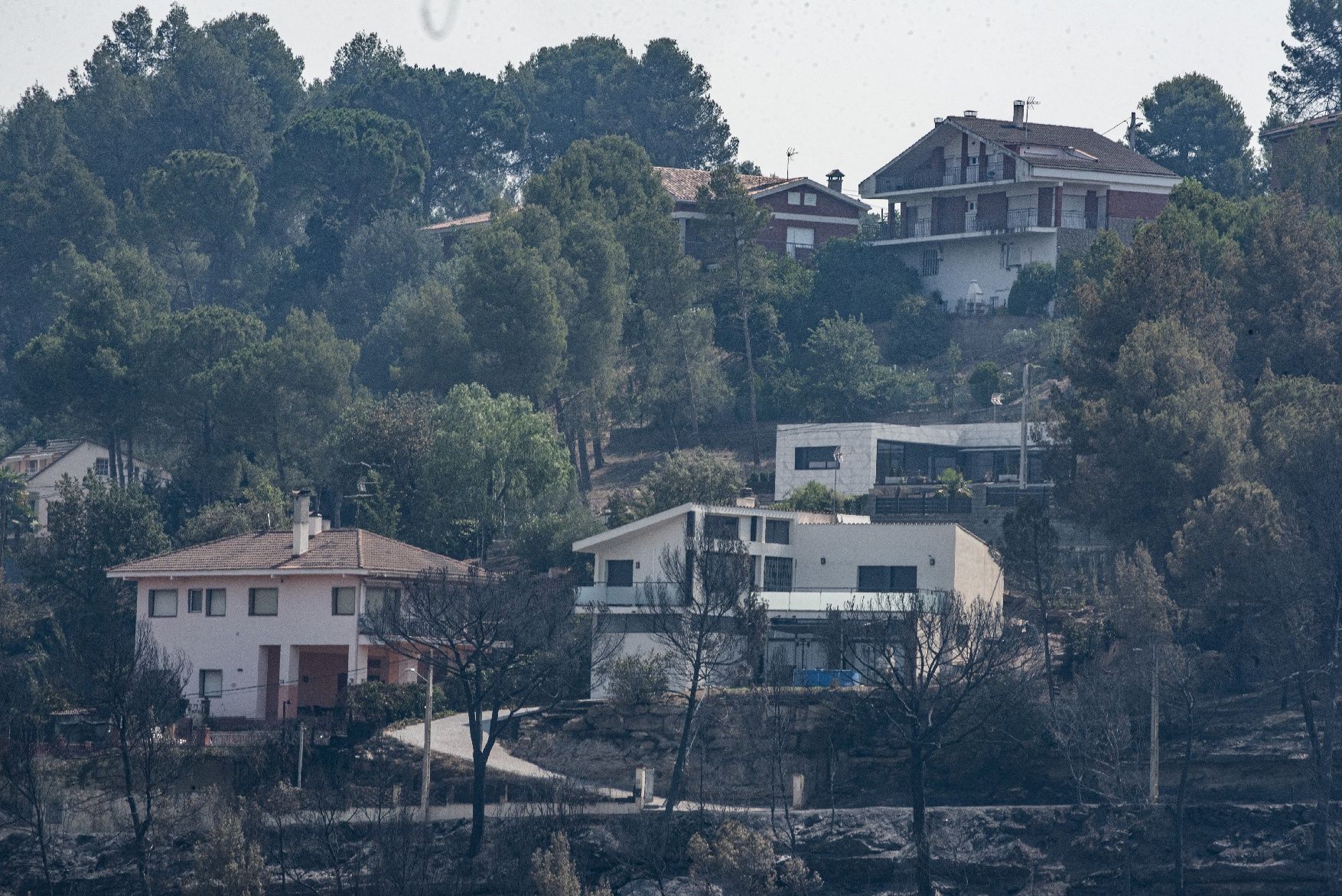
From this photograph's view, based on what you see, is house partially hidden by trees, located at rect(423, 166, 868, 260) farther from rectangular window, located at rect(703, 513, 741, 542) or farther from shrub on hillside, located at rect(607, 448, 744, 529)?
rectangular window, located at rect(703, 513, 741, 542)

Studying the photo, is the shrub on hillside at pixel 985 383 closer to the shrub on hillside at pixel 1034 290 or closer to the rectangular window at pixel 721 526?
the shrub on hillside at pixel 1034 290

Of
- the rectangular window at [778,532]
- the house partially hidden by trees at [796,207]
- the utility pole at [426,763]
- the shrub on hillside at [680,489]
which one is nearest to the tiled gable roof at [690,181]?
the house partially hidden by trees at [796,207]

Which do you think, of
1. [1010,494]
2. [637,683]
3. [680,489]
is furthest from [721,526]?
[1010,494]

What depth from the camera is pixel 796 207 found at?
11631cm

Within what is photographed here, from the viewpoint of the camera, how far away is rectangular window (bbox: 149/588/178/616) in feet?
224

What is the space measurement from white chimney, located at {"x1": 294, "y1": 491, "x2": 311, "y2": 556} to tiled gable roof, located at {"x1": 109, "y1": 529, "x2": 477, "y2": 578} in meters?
0.27

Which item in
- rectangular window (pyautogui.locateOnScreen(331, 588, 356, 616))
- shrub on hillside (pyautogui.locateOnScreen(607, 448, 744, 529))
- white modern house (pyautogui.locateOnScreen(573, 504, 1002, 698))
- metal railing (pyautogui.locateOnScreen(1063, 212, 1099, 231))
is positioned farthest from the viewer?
metal railing (pyautogui.locateOnScreen(1063, 212, 1099, 231))

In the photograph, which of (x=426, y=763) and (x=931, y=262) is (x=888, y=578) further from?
(x=931, y=262)

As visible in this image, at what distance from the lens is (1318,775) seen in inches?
2083

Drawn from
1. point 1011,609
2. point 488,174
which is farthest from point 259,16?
point 1011,609

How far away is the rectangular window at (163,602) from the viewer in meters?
68.2

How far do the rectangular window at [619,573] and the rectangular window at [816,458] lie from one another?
17096 millimetres

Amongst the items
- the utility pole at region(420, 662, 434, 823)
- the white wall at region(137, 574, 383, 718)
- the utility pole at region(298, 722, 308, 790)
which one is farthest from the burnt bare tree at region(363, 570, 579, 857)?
the utility pole at region(298, 722, 308, 790)

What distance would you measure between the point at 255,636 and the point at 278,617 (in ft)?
3.25
